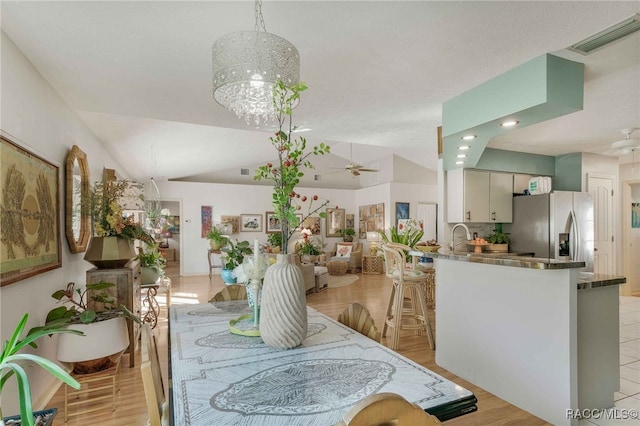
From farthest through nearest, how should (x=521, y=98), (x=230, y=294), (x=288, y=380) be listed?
(x=230, y=294) < (x=521, y=98) < (x=288, y=380)

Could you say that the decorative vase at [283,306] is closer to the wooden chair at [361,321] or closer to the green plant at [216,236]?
the wooden chair at [361,321]

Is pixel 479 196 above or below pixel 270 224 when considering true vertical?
above

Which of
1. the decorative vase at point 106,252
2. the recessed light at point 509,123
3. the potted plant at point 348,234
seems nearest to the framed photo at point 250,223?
the potted plant at point 348,234

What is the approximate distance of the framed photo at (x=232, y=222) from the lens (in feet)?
31.5

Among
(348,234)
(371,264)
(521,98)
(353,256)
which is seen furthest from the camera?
(348,234)

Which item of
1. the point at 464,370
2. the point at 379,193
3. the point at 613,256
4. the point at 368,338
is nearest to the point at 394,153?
the point at 379,193

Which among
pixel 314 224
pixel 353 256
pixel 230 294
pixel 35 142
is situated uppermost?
Answer: pixel 35 142

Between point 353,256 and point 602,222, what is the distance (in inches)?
227

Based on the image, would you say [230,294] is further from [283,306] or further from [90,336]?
[283,306]

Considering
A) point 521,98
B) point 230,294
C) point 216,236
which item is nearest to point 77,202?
point 230,294

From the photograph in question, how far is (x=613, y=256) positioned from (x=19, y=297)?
25.1 ft

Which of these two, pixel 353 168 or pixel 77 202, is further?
pixel 353 168

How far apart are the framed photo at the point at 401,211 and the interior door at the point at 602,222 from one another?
4631 mm

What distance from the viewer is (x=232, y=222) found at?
9742mm
